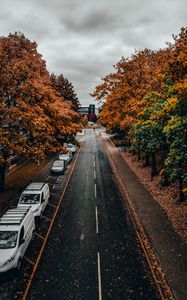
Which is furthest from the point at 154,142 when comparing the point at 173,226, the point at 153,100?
the point at 173,226

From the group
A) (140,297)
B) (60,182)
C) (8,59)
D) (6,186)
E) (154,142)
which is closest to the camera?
A: (140,297)

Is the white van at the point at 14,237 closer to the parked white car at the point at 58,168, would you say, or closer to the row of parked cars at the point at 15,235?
the row of parked cars at the point at 15,235

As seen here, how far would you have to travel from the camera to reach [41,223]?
1636 cm

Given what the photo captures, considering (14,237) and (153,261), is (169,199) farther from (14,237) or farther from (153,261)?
(14,237)

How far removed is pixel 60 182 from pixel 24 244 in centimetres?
1347

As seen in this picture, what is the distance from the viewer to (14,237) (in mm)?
11875

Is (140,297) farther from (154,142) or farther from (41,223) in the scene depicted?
(154,142)

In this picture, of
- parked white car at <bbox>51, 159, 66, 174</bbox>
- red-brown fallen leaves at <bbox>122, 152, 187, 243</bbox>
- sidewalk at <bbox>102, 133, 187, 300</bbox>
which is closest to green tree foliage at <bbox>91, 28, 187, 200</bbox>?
red-brown fallen leaves at <bbox>122, 152, 187, 243</bbox>

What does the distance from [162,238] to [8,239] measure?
8081 millimetres

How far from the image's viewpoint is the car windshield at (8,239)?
454 inches

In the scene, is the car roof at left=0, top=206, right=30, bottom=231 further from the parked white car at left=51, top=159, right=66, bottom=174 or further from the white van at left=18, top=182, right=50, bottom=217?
the parked white car at left=51, top=159, right=66, bottom=174

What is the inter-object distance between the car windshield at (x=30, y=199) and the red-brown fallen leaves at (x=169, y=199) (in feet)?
28.9

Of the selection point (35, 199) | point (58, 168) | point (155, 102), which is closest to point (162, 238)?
point (35, 199)

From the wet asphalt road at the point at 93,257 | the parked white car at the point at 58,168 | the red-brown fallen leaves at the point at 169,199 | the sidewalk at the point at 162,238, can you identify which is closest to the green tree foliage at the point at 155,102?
the red-brown fallen leaves at the point at 169,199
